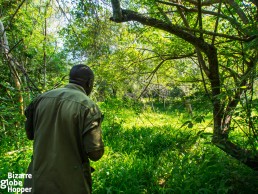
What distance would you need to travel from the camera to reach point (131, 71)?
5.30 meters

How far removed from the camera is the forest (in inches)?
95.8

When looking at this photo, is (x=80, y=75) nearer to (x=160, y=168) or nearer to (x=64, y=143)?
(x=64, y=143)

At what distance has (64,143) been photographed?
1906mm

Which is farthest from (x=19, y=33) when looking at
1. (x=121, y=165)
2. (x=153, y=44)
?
(x=121, y=165)

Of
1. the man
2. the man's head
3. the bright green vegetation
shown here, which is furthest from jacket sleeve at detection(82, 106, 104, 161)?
the bright green vegetation

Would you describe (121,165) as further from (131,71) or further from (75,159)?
(75,159)

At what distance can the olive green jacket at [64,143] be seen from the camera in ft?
6.19

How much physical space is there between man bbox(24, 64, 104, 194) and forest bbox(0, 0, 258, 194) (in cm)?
77

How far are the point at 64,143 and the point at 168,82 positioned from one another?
4.65 meters

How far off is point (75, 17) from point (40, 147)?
228cm

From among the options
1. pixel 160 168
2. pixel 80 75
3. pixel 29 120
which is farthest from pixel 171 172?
pixel 160 168

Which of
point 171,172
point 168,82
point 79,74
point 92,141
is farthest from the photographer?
point 168,82

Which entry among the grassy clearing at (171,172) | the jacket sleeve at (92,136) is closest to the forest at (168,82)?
the grassy clearing at (171,172)

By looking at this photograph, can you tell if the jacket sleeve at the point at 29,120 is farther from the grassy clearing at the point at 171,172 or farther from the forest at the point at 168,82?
the grassy clearing at the point at 171,172
